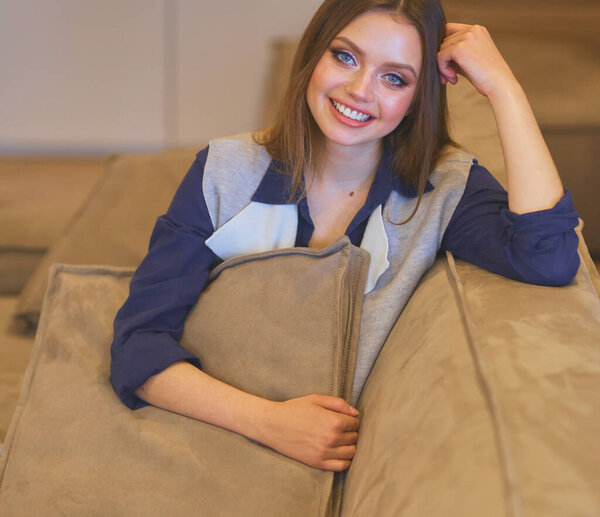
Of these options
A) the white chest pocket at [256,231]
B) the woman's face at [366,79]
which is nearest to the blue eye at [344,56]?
the woman's face at [366,79]

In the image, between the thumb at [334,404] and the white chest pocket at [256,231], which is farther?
the white chest pocket at [256,231]

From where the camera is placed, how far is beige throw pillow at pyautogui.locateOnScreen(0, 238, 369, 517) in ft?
2.91

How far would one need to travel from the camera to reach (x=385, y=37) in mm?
1030

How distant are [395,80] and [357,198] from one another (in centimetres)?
21

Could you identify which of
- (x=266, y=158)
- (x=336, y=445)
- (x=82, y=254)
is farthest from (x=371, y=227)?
(x=82, y=254)

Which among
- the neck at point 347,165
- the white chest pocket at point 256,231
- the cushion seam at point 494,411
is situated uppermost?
the cushion seam at point 494,411

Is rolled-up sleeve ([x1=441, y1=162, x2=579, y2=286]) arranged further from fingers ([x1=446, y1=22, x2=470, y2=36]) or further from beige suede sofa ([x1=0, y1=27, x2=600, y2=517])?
fingers ([x1=446, y1=22, x2=470, y2=36])

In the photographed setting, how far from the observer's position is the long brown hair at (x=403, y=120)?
1054mm

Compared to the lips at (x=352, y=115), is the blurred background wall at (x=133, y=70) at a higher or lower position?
lower

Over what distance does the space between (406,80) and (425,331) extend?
0.41 m

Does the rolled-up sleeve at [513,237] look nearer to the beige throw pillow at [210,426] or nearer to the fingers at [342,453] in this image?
the beige throw pillow at [210,426]

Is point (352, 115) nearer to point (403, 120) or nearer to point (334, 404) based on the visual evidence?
point (403, 120)

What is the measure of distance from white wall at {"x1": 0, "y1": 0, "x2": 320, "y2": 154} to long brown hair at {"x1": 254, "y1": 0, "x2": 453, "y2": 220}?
1.14 meters

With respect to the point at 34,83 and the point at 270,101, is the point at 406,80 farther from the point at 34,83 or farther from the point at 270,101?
the point at 34,83
